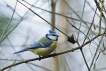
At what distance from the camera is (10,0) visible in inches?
123

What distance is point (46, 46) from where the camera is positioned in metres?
2.38

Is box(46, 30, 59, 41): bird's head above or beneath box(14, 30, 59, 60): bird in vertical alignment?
above

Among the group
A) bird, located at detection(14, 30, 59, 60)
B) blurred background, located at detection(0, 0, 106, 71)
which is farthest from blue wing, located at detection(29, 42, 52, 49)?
blurred background, located at detection(0, 0, 106, 71)

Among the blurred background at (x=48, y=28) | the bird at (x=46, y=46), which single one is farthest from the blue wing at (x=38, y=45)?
the blurred background at (x=48, y=28)

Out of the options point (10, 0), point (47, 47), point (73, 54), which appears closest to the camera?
point (47, 47)

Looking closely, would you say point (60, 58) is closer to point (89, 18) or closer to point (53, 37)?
point (53, 37)

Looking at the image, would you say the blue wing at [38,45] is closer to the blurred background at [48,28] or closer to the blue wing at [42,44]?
the blue wing at [42,44]

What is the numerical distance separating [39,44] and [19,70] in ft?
5.02

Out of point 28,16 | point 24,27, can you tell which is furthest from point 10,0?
point 28,16

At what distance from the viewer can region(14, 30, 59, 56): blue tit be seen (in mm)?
2270

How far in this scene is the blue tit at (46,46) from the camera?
227 cm

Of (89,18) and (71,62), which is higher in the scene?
(89,18)

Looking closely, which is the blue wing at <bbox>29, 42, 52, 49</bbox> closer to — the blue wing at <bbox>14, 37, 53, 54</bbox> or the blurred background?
the blue wing at <bbox>14, 37, 53, 54</bbox>

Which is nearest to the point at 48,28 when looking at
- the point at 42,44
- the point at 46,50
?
the point at 42,44
